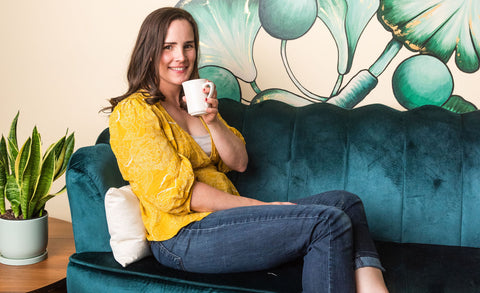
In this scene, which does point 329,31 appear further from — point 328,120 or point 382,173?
point 382,173

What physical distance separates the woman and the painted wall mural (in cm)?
71

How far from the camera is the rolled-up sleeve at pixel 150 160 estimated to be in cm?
139

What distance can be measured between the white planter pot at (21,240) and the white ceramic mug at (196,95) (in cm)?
87

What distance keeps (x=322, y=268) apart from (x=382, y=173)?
740 millimetres

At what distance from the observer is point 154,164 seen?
1.38 metres

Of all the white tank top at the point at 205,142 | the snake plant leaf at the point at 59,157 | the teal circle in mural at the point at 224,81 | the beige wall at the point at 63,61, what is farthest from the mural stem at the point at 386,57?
the snake plant leaf at the point at 59,157

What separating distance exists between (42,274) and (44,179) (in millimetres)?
370

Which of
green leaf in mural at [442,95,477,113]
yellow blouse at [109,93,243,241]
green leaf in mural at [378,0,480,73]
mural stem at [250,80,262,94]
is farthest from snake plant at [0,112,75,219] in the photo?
green leaf in mural at [442,95,477,113]

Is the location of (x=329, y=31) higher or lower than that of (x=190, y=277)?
higher

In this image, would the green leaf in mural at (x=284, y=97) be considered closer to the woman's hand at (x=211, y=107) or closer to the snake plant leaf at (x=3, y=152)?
the woman's hand at (x=211, y=107)

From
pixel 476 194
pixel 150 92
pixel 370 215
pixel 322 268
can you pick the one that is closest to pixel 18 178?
pixel 150 92

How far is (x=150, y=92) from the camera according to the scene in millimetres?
1585

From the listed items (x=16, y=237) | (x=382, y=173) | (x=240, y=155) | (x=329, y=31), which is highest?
(x=329, y=31)

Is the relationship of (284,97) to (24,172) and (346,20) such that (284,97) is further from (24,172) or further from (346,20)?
(24,172)
